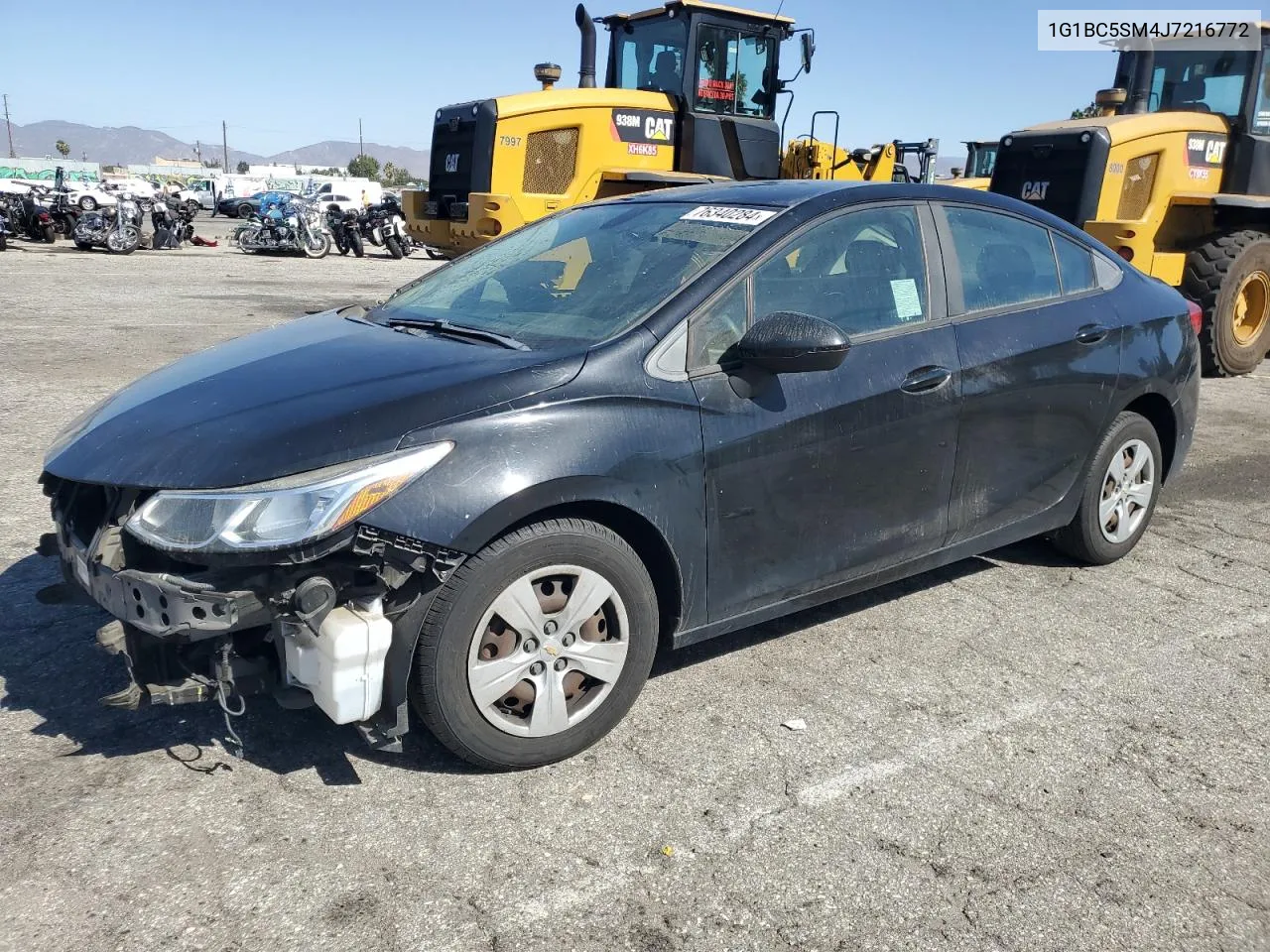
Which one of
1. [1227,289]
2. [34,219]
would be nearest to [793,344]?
[1227,289]

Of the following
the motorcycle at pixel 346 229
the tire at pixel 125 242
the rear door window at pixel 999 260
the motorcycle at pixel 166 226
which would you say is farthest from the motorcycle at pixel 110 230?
the rear door window at pixel 999 260

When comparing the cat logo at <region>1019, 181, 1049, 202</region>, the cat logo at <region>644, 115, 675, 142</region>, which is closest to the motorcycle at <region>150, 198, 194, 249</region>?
the cat logo at <region>644, 115, 675, 142</region>

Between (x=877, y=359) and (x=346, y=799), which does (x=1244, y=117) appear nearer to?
(x=877, y=359)

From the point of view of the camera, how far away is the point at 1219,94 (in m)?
10.6

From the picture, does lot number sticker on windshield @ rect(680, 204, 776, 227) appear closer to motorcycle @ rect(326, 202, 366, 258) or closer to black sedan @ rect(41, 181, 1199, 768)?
black sedan @ rect(41, 181, 1199, 768)

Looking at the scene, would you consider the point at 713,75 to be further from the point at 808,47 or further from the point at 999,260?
the point at 999,260

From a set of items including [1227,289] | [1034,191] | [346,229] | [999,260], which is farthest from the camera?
[346,229]

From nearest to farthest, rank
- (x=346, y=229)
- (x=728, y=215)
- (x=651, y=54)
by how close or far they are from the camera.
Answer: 1. (x=728, y=215)
2. (x=651, y=54)
3. (x=346, y=229)

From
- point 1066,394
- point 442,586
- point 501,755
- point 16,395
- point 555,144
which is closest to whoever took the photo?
point 442,586

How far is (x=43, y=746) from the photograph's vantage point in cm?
305

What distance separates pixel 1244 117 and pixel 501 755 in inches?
423

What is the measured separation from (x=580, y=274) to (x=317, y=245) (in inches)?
904

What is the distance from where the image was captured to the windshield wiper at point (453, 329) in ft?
10.7

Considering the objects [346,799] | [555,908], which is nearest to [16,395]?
[346,799]
